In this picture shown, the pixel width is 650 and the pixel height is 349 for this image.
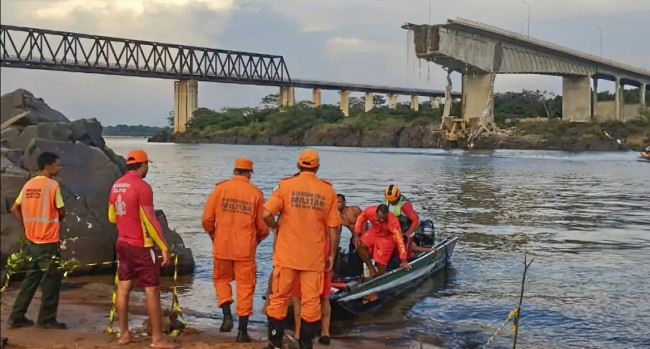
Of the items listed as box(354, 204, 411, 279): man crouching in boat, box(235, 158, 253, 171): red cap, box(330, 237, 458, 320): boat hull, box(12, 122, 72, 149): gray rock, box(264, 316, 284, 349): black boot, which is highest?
box(12, 122, 72, 149): gray rock

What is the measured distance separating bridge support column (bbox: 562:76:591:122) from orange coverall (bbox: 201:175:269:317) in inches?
3897

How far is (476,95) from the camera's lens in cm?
9344

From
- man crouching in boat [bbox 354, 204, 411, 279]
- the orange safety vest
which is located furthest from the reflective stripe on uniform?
man crouching in boat [bbox 354, 204, 411, 279]

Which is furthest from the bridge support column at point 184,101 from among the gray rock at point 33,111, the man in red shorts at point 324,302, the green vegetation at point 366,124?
the man in red shorts at point 324,302

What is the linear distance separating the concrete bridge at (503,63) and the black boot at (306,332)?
76.1 m

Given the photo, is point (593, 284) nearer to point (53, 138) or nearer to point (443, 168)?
point (53, 138)

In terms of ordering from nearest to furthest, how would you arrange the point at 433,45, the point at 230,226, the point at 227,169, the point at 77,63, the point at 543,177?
the point at 230,226 < the point at 543,177 < the point at 227,169 < the point at 433,45 < the point at 77,63

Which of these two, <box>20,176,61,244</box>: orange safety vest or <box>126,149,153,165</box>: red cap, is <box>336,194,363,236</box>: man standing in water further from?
<box>20,176,61,244</box>: orange safety vest

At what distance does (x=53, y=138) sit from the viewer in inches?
503

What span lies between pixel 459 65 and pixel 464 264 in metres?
74.4

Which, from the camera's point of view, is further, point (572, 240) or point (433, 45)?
point (433, 45)

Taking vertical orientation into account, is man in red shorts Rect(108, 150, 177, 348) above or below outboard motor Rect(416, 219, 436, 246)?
above

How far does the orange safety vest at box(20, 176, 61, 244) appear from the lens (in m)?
7.52

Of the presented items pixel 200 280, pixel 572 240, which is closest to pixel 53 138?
pixel 200 280
